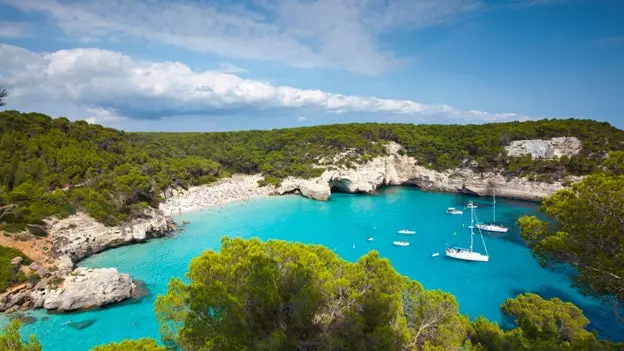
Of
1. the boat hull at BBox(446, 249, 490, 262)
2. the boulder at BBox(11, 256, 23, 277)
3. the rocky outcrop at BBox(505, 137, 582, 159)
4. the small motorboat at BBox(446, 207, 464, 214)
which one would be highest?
the rocky outcrop at BBox(505, 137, 582, 159)

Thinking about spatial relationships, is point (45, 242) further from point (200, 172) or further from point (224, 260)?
point (200, 172)

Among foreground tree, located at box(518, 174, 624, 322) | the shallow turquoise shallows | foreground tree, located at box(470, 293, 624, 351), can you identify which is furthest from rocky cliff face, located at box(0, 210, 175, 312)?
foreground tree, located at box(518, 174, 624, 322)

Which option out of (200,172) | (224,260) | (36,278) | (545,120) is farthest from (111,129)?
(545,120)

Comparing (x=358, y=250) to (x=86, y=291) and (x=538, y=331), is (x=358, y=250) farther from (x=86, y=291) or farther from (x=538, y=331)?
(x=86, y=291)

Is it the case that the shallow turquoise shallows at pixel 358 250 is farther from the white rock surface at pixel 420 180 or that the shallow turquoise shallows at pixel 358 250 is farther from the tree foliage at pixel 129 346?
the tree foliage at pixel 129 346

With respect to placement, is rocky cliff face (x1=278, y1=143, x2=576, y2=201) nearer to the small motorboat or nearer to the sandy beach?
the sandy beach

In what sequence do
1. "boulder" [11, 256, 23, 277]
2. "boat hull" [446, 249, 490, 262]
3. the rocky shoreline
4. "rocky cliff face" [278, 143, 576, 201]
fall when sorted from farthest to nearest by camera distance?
"rocky cliff face" [278, 143, 576, 201] < "boat hull" [446, 249, 490, 262] < "boulder" [11, 256, 23, 277] < the rocky shoreline
